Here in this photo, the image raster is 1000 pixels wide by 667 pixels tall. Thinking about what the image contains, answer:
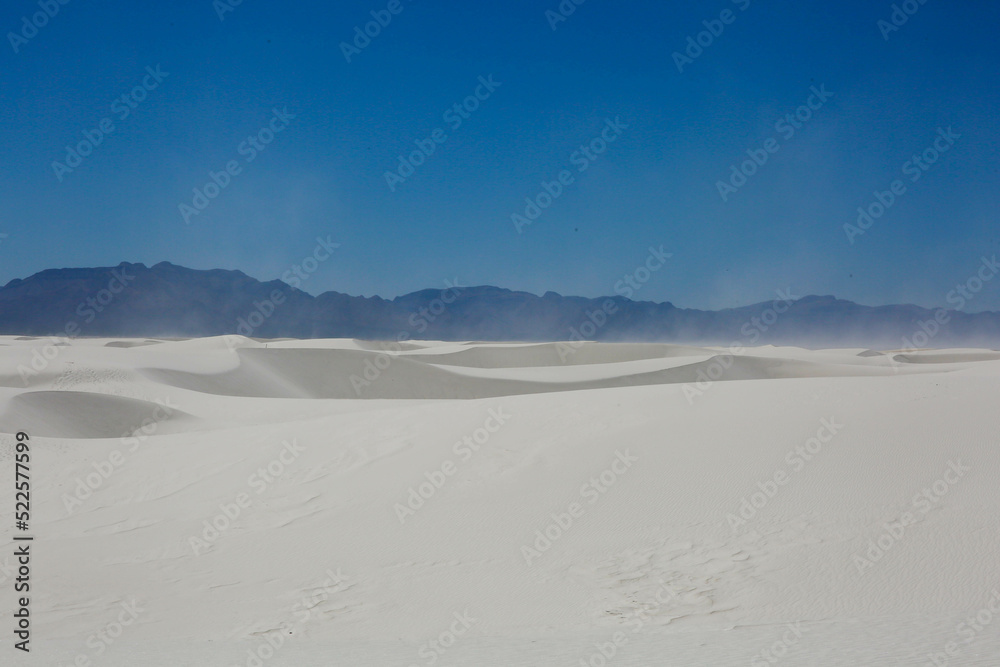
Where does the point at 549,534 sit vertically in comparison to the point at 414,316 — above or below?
below

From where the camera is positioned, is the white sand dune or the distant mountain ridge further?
the distant mountain ridge

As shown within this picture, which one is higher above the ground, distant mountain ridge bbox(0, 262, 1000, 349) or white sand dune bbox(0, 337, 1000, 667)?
distant mountain ridge bbox(0, 262, 1000, 349)

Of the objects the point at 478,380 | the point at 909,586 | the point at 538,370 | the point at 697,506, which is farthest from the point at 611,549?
the point at 538,370

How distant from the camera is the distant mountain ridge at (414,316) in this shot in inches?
3797

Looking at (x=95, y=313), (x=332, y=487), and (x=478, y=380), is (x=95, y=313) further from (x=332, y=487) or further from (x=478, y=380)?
(x=332, y=487)

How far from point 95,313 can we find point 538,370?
8610 centimetres

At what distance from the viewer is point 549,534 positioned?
20.0ft

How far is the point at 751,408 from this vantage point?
8688mm

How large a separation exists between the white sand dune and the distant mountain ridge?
290 feet

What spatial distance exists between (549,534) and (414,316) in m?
99.0

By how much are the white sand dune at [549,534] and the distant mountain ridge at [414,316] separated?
8843 centimetres

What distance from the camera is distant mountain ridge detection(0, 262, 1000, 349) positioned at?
96.4 meters

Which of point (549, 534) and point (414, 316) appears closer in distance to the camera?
point (549, 534)

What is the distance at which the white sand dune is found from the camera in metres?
4.22
